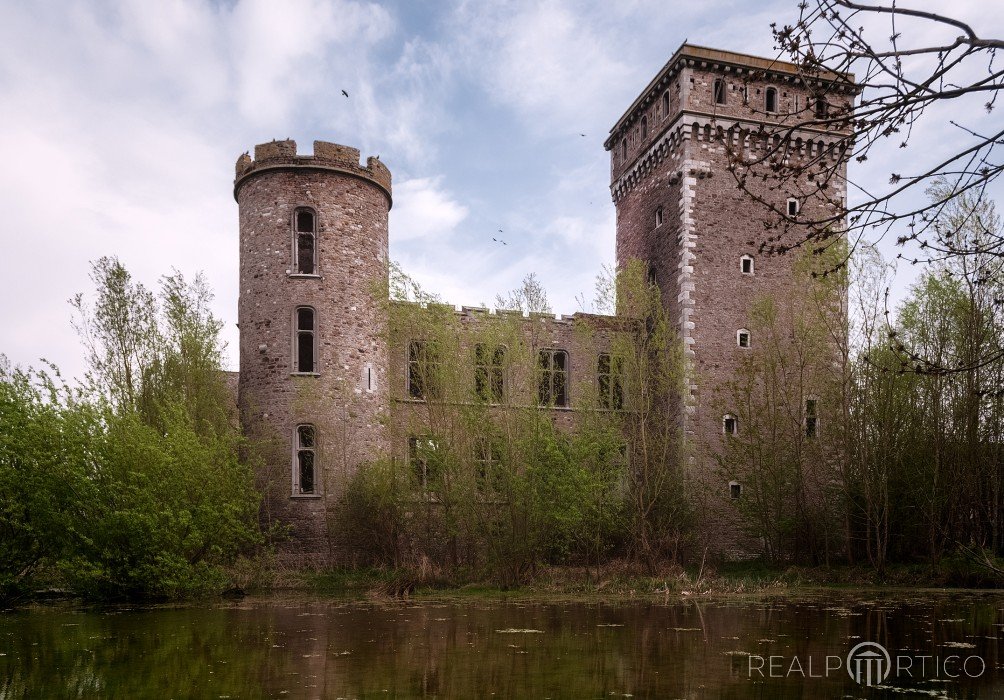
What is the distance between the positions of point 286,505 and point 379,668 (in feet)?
47.6

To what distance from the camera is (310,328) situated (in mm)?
23438

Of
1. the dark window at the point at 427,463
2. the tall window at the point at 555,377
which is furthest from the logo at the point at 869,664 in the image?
the tall window at the point at 555,377

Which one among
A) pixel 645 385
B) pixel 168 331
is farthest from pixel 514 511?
pixel 168 331

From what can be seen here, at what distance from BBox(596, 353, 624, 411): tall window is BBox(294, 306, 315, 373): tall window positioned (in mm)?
8096

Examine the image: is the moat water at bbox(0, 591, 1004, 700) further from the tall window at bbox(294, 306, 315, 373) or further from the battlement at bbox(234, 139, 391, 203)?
the battlement at bbox(234, 139, 391, 203)

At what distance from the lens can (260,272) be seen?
930 inches

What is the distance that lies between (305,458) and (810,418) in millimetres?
15127

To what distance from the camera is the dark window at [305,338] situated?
23281 mm

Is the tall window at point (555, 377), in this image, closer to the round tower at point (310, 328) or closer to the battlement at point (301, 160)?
the round tower at point (310, 328)

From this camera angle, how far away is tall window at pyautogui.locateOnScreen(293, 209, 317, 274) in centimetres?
2362

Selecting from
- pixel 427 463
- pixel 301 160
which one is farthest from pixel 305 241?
pixel 427 463

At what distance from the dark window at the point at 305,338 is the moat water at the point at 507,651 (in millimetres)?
9180

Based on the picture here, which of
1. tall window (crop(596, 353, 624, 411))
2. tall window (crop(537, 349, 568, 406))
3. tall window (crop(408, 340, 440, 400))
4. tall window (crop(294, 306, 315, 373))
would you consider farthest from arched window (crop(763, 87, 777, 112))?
tall window (crop(294, 306, 315, 373))

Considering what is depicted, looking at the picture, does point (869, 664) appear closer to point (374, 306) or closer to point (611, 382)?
point (611, 382)
